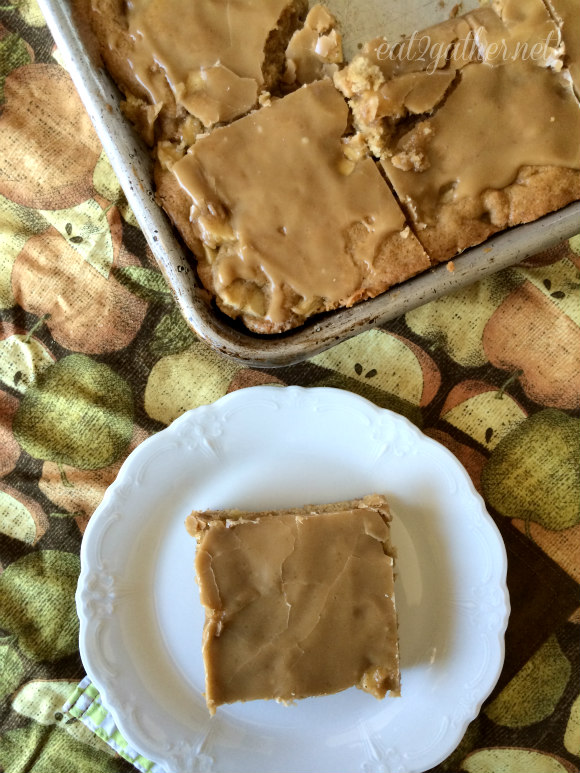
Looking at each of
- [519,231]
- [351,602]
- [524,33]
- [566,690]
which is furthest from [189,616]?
[524,33]

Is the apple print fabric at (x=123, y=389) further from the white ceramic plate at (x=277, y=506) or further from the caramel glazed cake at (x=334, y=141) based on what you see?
the caramel glazed cake at (x=334, y=141)

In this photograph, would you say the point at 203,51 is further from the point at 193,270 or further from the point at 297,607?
the point at 297,607

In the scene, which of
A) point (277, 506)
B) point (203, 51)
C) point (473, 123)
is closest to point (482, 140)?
point (473, 123)

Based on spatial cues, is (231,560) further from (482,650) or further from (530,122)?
(530,122)

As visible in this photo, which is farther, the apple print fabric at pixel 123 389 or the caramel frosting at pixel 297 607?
the apple print fabric at pixel 123 389

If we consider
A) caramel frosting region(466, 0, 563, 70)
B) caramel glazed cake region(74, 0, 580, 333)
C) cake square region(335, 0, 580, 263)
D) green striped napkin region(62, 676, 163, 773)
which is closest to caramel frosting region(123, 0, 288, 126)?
caramel glazed cake region(74, 0, 580, 333)

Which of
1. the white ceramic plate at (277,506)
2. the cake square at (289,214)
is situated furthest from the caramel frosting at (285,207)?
the white ceramic plate at (277,506)
